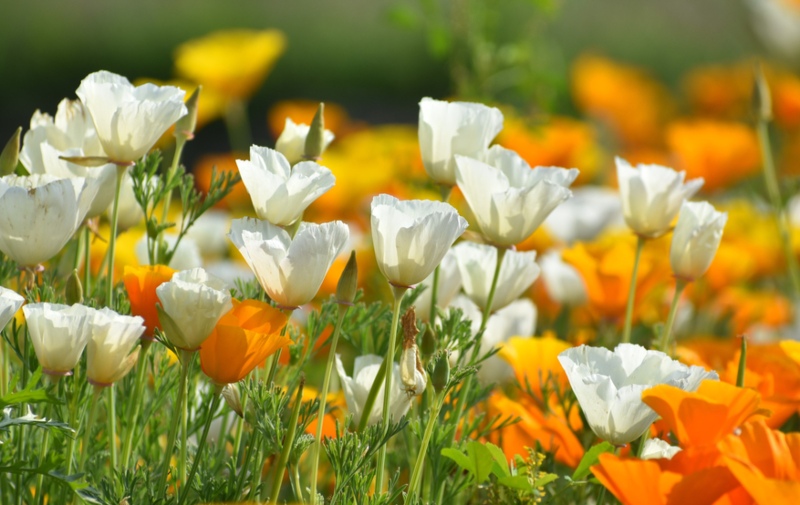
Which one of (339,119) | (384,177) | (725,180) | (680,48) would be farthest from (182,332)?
(680,48)

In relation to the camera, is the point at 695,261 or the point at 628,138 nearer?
the point at 695,261

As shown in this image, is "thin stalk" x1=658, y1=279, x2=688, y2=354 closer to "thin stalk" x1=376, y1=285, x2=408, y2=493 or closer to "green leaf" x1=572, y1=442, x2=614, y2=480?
"green leaf" x1=572, y1=442, x2=614, y2=480

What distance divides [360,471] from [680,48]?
296 inches

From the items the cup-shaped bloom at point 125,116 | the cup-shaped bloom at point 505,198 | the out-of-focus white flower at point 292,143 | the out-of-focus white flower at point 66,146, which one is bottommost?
the cup-shaped bloom at point 505,198

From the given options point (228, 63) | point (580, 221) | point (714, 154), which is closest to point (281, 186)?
point (580, 221)

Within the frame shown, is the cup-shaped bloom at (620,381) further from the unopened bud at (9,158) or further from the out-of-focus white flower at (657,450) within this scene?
the unopened bud at (9,158)

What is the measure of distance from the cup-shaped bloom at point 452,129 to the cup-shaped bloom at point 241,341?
0.94ft

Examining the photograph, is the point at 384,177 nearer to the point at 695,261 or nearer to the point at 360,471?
the point at 695,261

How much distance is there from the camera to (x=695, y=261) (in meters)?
1.00

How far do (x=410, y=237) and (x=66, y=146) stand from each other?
0.38m

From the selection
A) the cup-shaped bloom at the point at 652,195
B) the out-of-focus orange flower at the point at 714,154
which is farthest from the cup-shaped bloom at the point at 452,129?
the out-of-focus orange flower at the point at 714,154

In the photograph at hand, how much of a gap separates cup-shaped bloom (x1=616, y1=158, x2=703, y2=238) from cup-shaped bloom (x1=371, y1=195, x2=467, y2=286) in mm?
309

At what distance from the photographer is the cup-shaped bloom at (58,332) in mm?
731

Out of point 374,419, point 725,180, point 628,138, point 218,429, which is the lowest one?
point 628,138
